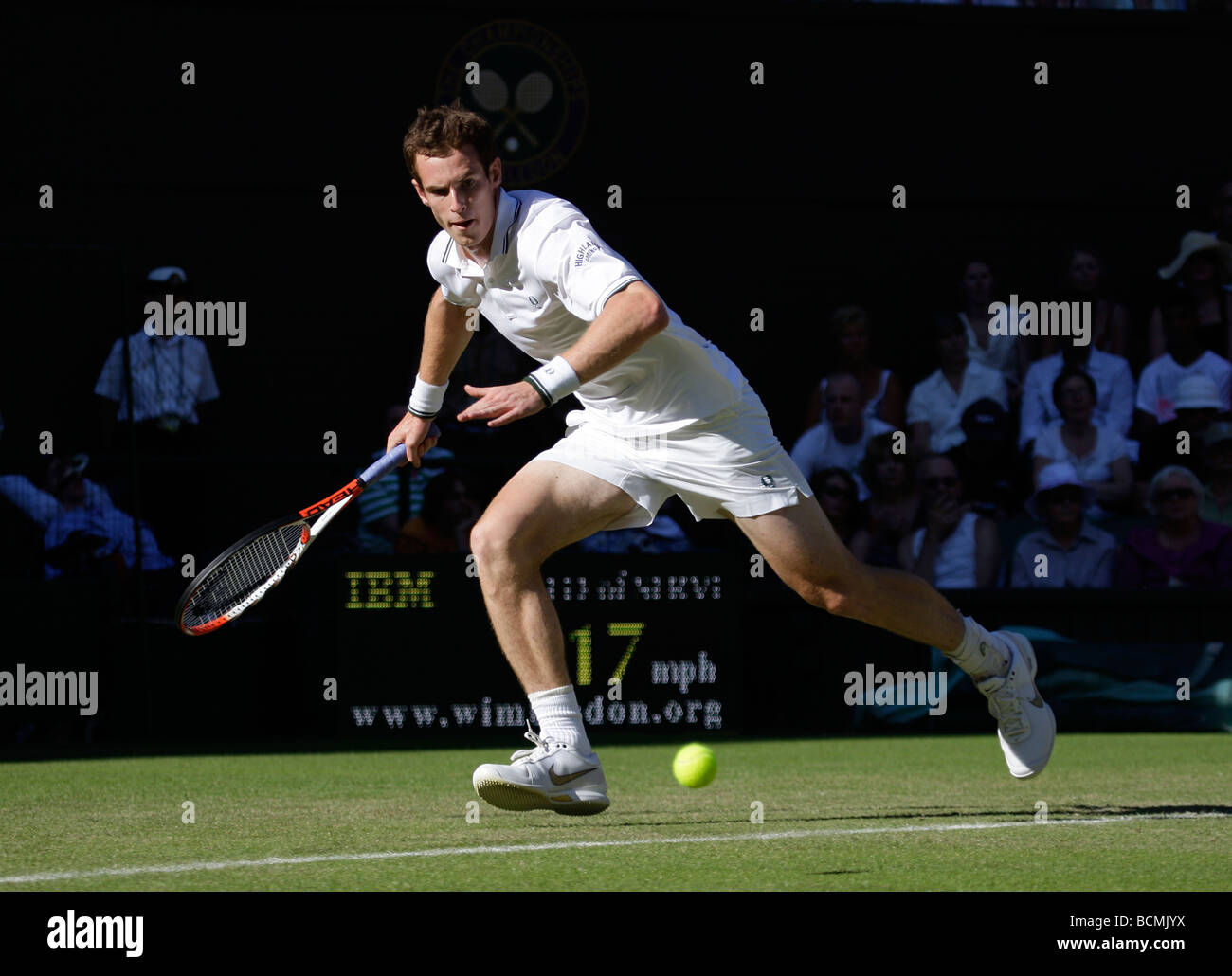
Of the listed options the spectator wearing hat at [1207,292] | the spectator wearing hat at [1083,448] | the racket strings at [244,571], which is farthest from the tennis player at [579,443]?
the spectator wearing hat at [1207,292]

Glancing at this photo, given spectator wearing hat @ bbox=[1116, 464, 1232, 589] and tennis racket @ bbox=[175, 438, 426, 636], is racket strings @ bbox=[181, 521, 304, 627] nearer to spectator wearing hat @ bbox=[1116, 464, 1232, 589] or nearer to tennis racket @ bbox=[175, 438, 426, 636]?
tennis racket @ bbox=[175, 438, 426, 636]

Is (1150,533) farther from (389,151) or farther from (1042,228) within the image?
(389,151)

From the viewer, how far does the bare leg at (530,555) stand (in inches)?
217

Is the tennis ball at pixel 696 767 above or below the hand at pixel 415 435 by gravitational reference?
below

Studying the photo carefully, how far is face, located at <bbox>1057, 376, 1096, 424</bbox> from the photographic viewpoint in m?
10.9

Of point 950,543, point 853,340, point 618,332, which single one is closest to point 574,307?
point 618,332

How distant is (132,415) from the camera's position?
34.4ft

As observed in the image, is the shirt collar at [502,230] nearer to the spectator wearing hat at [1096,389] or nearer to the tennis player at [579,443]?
the tennis player at [579,443]

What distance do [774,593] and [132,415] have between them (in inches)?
139

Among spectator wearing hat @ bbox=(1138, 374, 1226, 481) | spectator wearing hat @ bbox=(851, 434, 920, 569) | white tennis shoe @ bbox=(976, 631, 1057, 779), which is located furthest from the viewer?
spectator wearing hat @ bbox=(1138, 374, 1226, 481)

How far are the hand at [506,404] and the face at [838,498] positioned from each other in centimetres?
552

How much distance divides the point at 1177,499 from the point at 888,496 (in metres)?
1.50

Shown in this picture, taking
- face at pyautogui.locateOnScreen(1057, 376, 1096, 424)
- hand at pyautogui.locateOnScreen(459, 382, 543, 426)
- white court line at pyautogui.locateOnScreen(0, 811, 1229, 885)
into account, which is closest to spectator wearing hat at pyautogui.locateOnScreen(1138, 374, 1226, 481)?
face at pyautogui.locateOnScreen(1057, 376, 1096, 424)

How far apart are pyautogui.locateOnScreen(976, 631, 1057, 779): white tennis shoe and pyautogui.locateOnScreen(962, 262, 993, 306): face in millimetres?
5319
